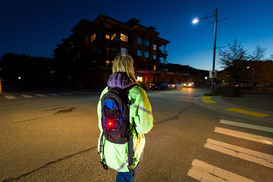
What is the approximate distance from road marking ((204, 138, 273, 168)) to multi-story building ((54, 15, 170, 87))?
2449 cm

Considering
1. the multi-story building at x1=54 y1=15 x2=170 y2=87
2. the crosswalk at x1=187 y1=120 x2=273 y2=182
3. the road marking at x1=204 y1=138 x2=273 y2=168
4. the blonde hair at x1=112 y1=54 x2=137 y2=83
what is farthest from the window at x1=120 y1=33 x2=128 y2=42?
the blonde hair at x1=112 y1=54 x2=137 y2=83

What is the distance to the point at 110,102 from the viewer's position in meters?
1.34

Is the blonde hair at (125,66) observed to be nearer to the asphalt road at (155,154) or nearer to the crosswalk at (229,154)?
the asphalt road at (155,154)

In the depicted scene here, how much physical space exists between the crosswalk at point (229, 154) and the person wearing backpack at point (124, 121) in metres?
1.64

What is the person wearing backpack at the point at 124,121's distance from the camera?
133cm

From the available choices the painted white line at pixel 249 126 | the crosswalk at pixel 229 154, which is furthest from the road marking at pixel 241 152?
the painted white line at pixel 249 126

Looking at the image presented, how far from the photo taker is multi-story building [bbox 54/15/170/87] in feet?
92.3

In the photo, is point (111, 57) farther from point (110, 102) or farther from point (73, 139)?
point (110, 102)

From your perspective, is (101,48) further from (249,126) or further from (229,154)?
(229,154)

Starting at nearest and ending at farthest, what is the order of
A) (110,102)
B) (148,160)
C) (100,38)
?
(110,102), (148,160), (100,38)

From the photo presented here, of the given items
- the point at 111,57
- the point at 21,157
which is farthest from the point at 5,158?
the point at 111,57

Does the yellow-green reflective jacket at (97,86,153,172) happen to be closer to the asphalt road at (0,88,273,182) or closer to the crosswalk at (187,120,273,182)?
the asphalt road at (0,88,273,182)

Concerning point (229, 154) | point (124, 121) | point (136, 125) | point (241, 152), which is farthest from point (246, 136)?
point (124, 121)

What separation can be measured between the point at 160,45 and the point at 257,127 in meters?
41.3
